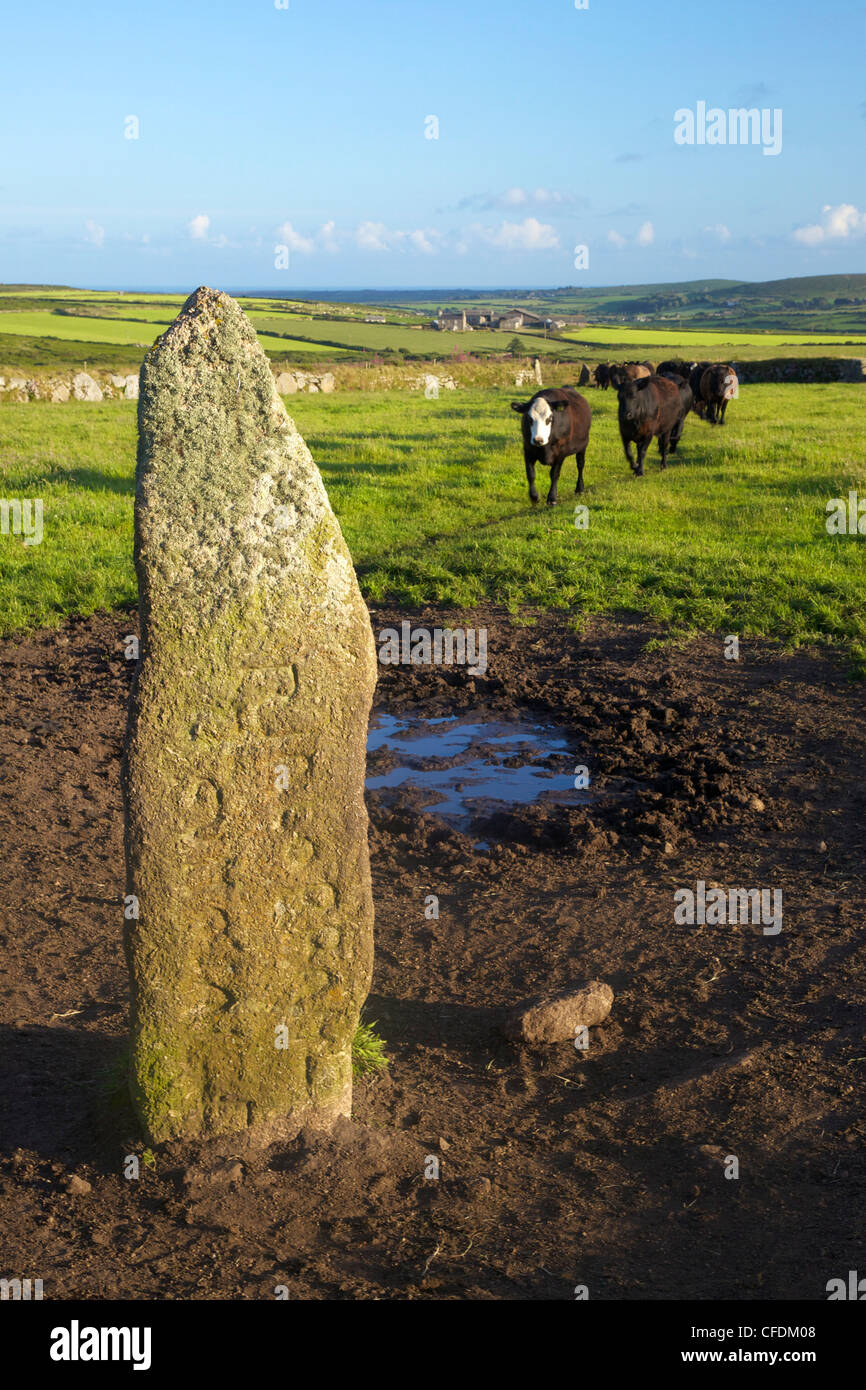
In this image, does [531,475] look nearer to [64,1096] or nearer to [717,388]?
[717,388]

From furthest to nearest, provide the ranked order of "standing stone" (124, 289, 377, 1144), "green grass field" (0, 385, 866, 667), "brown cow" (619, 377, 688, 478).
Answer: "brown cow" (619, 377, 688, 478), "green grass field" (0, 385, 866, 667), "standing stone" (124, 289, 377, 1144)

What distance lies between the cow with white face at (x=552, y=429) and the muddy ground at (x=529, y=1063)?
353 inches

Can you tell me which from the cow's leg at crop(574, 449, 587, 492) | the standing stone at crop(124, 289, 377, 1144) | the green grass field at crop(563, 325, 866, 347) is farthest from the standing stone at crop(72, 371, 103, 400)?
→ the green grass field at crop(563, 325, 866, 347)

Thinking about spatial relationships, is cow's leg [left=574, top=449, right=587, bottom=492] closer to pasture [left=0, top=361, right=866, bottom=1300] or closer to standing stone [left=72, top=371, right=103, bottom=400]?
pasture [left=0, top=361, right=866, bottom=1300]

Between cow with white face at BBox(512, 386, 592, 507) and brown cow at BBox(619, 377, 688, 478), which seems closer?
cow with white face at BBox(512, 386, 592, 507)

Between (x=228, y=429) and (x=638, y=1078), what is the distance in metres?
3.02

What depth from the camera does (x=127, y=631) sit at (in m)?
10.9

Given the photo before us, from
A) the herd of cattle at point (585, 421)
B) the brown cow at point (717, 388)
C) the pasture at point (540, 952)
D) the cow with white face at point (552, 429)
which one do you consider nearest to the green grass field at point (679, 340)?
the brown cow at point (717, 388)

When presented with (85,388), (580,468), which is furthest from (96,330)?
(580,468)

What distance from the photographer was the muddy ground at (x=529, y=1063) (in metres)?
3.50

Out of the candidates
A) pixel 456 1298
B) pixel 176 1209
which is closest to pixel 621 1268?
pixel 456 1298

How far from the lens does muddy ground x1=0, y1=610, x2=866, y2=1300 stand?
3496 millimetres

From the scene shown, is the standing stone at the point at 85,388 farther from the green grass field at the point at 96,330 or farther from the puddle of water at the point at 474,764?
the puddle of water at the point at 474,764

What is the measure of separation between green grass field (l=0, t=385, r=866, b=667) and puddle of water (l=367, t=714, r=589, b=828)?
313 cm
